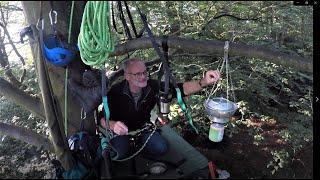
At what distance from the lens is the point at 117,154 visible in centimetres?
340

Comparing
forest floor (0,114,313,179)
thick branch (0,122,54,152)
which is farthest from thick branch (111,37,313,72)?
forest floor (0,114,313,179)

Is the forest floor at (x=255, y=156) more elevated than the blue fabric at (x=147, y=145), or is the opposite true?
the blue fabric at (x=147, y=145)

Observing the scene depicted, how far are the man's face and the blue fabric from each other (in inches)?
18.9

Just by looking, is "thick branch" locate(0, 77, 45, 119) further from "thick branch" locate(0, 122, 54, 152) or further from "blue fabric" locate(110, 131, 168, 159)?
"blue fabric" locate(110, 131, 168, 159)

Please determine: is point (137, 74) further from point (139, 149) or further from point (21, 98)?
point (21, 98)

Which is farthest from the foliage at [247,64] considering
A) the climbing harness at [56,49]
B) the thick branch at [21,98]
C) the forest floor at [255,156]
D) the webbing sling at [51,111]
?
the webbing sling at [51,111]

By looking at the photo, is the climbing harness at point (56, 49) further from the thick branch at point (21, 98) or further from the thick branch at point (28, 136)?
the thick branch at point (28, 136)

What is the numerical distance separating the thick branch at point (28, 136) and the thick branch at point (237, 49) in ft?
4.17

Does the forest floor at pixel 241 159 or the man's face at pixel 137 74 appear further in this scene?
the forest floor at pixel 241 159

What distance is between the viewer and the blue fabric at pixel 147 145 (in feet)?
11.5

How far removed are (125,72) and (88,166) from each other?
105 cm

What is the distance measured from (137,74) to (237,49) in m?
0.90

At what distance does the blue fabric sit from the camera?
3.51m

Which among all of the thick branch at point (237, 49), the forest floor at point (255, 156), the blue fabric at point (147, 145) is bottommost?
the forest floor at point (255, 156)
